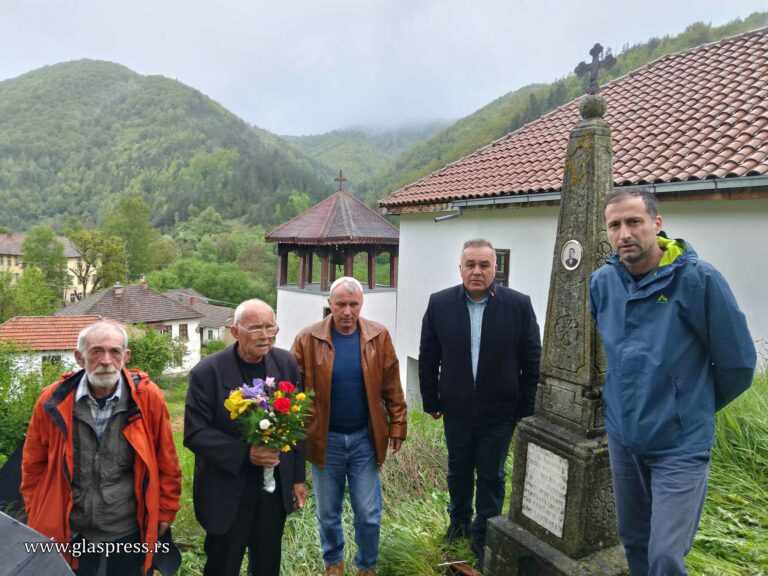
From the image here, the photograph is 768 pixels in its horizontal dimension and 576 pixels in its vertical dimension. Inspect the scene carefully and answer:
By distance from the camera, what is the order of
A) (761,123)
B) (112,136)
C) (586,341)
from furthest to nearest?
(112,136)
(761,123)
(586,341)

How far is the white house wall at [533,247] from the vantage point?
5.85m

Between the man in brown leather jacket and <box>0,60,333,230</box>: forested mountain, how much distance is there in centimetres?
9110

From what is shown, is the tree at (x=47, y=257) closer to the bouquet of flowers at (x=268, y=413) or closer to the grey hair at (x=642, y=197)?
the bouquet of flowers at (x=268, y=413)

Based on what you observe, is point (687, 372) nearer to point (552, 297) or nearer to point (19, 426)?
point (552, 297)

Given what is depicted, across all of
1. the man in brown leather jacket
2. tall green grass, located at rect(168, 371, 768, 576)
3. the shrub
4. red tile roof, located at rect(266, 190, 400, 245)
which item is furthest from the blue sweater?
the shrub

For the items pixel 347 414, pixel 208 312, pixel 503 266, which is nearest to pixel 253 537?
pixel 347 414

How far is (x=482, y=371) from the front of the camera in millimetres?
3104

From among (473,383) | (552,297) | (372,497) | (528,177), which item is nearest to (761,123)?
(528,177)

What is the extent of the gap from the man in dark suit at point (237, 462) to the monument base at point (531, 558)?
1.18m

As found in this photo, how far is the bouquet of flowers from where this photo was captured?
2473 mm

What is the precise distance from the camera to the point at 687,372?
77.0 inches

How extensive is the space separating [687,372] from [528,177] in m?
7.10

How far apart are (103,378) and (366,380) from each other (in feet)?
4.58

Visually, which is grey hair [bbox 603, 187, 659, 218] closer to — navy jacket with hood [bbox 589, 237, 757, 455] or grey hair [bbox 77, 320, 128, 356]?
navy jacket with hood [bbox 589, 237, 757, 455]
